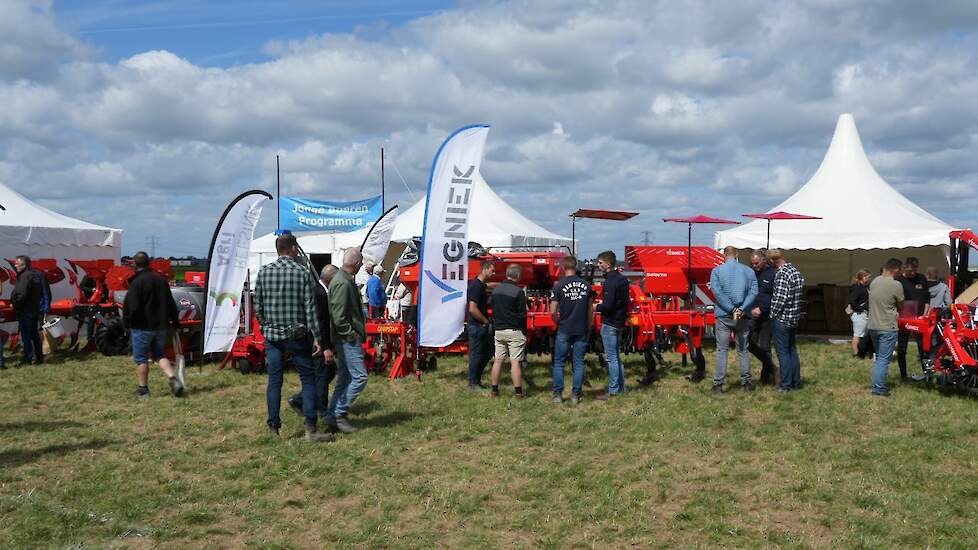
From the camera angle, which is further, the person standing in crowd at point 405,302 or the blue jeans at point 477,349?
the person standing in crowd at point 405,302

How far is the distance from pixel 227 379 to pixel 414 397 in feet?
8.92

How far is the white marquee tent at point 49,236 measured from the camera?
14.1 meters

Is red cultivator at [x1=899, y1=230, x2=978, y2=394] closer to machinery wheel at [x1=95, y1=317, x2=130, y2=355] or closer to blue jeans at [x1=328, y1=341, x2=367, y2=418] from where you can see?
blue jeans at [x1=328, y1=341, x2=367, y2=418]

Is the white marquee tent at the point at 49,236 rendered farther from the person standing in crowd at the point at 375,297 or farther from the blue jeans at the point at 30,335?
the person standing in crowd at the point at 375,297

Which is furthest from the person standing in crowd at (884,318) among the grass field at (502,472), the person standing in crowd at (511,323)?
the person standing in crowd at (511,323)

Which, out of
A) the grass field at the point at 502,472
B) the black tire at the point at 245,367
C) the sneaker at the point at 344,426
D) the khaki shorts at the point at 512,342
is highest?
the khaki shorts at the point at 512,342

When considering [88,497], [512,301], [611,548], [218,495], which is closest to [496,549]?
[611,548]

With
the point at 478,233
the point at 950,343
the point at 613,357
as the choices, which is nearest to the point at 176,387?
the point at 613,357

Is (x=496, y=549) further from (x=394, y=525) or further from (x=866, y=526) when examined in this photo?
(x=866, y=526)

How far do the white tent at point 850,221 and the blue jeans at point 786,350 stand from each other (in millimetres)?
6448

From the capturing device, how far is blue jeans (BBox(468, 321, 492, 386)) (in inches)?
349

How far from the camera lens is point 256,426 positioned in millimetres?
7145

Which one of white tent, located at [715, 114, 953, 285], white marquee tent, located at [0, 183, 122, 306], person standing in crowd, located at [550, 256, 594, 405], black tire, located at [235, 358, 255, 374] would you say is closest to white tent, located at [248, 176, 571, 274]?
white marquee tent, located at [0, 183, 122, 306]

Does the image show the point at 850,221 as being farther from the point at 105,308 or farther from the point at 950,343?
the point at 105,308
